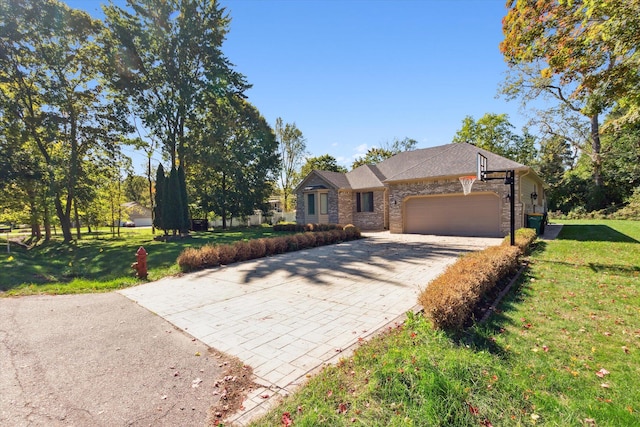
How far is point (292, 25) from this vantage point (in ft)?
34.6

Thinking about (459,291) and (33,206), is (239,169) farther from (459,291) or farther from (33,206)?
(459,291)

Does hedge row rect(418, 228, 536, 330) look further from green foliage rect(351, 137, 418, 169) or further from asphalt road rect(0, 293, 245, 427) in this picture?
green foliage rect(351, 137, 418, 169)

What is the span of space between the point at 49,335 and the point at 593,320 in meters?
7.73

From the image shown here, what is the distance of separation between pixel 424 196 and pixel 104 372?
1603 centimetres

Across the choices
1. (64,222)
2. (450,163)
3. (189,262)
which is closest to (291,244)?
(189,262)

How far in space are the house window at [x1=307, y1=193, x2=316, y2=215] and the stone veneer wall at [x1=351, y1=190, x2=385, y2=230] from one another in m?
2.77

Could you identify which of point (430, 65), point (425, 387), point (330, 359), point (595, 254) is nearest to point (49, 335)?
point (330, 359)

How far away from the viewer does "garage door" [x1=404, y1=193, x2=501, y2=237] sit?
15.1 meters

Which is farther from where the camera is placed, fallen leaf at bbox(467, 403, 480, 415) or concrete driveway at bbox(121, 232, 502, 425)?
concrete driveway at bbox(121, 232, 502, 425)

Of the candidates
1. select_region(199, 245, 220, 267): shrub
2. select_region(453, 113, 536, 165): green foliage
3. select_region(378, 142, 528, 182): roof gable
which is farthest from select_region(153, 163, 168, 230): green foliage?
select_region(453, 113, 536, 165): green foliage

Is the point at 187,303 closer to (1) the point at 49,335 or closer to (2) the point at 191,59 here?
(1) the point at 49,335

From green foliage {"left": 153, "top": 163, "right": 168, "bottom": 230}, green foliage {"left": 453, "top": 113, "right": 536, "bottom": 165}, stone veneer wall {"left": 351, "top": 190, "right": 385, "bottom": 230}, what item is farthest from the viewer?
green foliage {"left": 453, "top": 113, "right": 536, "bottom": 165}

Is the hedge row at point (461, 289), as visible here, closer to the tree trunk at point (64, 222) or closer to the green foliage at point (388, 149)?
the tree trunk at point (64, 222)

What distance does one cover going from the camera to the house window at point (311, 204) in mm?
22131
